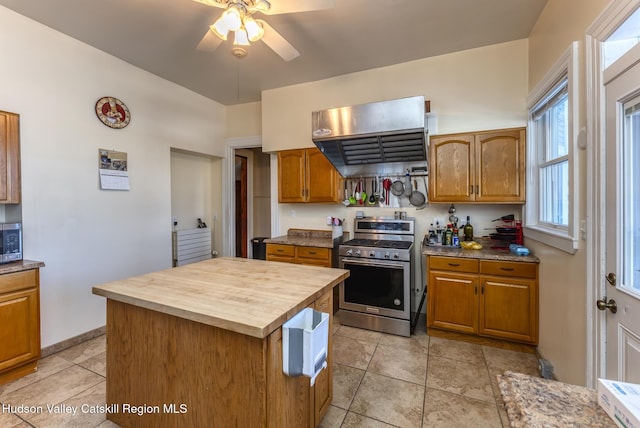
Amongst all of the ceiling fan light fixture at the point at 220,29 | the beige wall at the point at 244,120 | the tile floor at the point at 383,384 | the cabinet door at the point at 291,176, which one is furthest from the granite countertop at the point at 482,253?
the beige wall at the point at 244,120

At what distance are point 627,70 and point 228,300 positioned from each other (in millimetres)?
2155

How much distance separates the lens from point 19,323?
6.80 ft

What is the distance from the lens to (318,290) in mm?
1453

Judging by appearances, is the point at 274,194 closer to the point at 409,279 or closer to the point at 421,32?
the point at 409,279

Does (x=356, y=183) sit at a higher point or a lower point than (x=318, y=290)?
higher

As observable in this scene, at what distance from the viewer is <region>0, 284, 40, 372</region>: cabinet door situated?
2.00 metres

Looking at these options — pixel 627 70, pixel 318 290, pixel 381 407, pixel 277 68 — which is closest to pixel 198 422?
pixel 318 290

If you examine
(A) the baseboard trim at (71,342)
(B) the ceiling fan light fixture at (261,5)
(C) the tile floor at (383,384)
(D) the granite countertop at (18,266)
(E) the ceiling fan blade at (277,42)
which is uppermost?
(B) the ceiling fan light fixture at (261,5)

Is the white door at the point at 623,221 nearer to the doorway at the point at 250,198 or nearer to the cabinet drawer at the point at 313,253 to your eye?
the cabinet drawer at the point at 313,253

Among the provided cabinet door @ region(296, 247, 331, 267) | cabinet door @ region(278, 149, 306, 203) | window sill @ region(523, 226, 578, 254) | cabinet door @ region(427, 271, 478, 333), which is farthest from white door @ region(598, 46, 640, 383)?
cabinet door @ region(278, 149, 306, 203)

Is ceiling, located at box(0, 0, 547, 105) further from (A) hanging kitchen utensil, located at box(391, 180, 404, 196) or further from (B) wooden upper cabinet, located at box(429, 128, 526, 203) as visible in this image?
(A) hanging kitchen utensil, located at box(391, 180, 404, 196)

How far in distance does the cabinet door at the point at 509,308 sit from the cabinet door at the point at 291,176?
7.46 ft

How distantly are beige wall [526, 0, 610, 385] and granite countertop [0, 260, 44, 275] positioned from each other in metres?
3.81

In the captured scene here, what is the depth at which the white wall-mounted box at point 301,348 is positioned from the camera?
1167 millimetres
